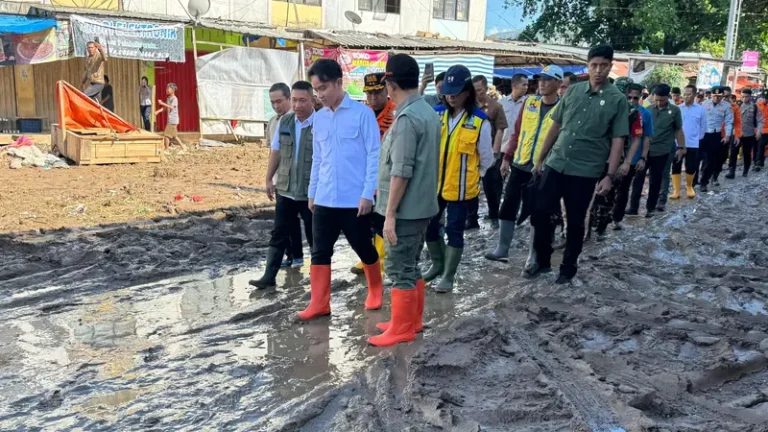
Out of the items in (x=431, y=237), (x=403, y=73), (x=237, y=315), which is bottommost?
(x=237, y=315)

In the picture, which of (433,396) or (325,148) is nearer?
(433,396)

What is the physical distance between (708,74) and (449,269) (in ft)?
70.0

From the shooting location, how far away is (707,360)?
4340mm

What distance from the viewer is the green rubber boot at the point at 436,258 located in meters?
5.95

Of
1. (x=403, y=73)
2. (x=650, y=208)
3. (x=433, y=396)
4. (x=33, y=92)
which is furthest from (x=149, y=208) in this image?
(x=33, y=92)

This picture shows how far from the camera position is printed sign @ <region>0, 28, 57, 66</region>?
14.7 metres

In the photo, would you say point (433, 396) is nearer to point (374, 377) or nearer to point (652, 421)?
point (374, 377)

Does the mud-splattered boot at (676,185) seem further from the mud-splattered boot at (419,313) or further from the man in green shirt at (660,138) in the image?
the mud-splattered boot at (419,313)

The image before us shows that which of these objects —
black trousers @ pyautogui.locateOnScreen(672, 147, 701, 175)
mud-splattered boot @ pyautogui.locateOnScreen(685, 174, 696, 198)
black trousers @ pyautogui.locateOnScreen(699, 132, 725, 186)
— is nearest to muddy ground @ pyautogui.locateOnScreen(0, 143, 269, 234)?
black trousers @ pyautogui.locateOnScreen(672, 147, 701, 175)

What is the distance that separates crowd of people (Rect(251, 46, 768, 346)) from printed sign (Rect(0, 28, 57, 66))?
410 inches

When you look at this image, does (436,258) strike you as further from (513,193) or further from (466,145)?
(513,193)

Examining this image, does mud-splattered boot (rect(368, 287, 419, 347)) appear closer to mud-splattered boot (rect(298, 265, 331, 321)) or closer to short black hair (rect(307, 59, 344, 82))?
mud-splattered boot (rect(298, 265, 331, 321))

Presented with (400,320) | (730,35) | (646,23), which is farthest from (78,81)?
(646,23)

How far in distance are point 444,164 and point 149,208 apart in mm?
5157
